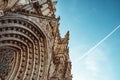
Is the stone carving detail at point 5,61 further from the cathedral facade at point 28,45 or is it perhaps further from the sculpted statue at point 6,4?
the sculpted statue at point 6,4

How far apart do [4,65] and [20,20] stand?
3.22 metres

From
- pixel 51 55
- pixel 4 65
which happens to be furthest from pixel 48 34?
pixel 4 65

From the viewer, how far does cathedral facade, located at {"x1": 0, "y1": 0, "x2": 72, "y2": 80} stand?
57.8ft

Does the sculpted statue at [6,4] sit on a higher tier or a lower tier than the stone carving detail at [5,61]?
higher

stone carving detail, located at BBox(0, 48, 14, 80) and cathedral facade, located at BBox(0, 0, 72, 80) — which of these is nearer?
cathedral facade, located at BBox(0, 0, 72, 80)

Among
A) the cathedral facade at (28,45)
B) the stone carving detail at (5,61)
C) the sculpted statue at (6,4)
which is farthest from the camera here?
the stone carving detail at (5,61)

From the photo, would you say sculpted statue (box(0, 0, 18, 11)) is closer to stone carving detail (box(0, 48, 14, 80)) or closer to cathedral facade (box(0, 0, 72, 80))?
cathedral facade (box(0, 0, 72, 80))

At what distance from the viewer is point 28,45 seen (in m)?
19.8

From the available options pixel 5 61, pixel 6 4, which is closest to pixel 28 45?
pixel 5 61

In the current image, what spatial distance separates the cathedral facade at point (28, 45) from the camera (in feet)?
57.8

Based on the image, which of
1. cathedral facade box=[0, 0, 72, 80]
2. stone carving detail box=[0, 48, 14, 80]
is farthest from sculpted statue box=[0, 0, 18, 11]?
stone carving detail box=[0, 48, 14, 80]

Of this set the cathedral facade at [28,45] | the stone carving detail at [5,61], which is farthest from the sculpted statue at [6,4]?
the stone carving detail at [5,61]

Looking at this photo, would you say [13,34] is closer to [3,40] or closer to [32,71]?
[3,40]

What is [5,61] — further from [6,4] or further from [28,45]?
[6,4]
